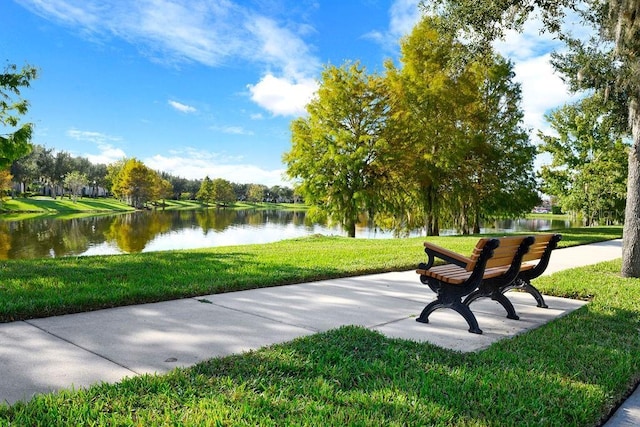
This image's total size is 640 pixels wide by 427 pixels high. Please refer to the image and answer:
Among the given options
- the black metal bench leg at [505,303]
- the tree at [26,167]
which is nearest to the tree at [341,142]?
the black metal bench leg at [505,303]

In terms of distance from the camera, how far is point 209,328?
15.2 feet

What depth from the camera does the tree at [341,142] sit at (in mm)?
23594

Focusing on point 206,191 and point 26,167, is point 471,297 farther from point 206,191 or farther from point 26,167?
point 206,191

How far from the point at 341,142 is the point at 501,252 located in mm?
18578

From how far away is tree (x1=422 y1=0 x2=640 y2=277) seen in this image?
877 centimetres

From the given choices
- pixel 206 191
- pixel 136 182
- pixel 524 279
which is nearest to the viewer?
pixel 524 279

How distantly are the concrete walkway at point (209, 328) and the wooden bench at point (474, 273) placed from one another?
0.80ft

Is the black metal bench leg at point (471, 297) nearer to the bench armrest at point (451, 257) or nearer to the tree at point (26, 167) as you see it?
the bench armrest at point (451, 257)

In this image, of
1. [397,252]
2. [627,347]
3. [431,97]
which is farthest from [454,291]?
[431,97]

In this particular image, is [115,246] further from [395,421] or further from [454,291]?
[395,421]

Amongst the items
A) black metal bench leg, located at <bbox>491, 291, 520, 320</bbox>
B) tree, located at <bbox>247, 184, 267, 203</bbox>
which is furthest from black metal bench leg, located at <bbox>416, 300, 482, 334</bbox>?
tree, located at <bbox>247, 184, 267, 203</bbox>

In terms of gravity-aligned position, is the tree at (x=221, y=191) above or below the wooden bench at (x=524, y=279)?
above

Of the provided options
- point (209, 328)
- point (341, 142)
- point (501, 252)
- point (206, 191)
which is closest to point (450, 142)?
point (341, 142)

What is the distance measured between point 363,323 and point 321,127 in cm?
1981
